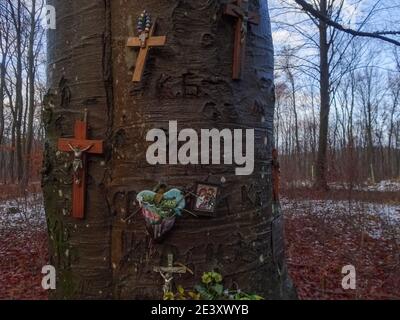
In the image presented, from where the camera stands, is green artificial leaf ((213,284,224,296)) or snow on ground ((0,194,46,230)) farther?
snow on ground ((0,194,46,230))

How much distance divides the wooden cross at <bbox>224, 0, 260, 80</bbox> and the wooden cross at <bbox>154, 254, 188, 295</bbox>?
1.00m

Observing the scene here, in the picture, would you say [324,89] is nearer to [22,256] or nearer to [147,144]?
[22,256]

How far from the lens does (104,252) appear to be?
6.72ft

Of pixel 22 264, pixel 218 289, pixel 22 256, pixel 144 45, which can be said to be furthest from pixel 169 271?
pixel 22 256

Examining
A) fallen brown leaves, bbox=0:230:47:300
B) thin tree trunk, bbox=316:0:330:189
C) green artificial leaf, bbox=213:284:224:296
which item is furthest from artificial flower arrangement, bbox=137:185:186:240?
thin tree trunk, bbox=316:0:330:189

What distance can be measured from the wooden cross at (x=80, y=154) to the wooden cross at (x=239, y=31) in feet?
2.68

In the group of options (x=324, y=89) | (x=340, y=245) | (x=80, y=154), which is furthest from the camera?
(x=324, y=89)

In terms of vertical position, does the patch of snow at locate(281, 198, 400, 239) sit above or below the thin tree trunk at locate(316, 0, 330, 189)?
below

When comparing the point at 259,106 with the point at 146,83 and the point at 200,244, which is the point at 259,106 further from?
the point at 200,244

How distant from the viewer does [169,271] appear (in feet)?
6.17

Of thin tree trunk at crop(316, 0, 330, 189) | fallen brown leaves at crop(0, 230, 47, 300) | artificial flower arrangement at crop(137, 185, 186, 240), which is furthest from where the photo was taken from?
thin tree trunk at crop(316, 0, 330, 189)

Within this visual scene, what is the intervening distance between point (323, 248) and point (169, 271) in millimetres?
5890

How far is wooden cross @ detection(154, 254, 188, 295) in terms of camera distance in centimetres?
187

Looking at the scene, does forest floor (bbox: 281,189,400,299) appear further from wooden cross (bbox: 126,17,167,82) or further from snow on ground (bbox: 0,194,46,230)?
snow on ground (bbox: 0,194,46,230)
